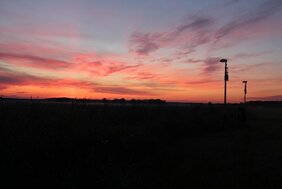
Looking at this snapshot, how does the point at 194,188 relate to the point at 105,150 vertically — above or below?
below

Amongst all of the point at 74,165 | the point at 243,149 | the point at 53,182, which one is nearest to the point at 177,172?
the point at 74,165

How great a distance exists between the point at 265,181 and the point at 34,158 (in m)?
6.87

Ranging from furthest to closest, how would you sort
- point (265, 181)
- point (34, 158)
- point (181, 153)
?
1. point (181, 153)
2. point (265, 181)
3. point (34, 158)

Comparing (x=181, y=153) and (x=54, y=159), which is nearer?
(x=54, y=159)

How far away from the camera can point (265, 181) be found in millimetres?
10070

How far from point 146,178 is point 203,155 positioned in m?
5.45

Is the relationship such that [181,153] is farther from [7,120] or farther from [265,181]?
[7,120]

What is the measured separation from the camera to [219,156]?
1418 centimetres

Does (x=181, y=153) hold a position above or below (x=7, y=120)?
below

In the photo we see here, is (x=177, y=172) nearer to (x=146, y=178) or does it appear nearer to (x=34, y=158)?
(x=146, y=178)

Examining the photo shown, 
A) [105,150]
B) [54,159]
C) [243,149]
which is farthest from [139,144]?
[243,149]

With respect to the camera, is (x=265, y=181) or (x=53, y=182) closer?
(x=53, y=182)

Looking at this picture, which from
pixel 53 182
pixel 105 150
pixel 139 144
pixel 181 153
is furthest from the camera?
pixel 181 153

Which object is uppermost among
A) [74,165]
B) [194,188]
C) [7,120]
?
[7,120]
